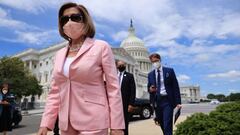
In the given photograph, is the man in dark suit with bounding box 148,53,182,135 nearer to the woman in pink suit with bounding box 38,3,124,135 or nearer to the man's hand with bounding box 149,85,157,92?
the man's hand with bounding box 149,85,157,92

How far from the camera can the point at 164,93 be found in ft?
23.3

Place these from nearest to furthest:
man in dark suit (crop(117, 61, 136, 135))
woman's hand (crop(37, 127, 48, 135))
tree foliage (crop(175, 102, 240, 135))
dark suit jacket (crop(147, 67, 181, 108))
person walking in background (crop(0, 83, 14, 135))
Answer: woman's hand (crop(37, 127, 48, 135)) < tree foliage (crop(175, 102, 240, 135)) < dark suit jacket (crop(147, 67, 181, 108)) < man in dark suit (crop(117, 61, 136, 135)) < person walking in background (crop(0, 83, 14, 135))

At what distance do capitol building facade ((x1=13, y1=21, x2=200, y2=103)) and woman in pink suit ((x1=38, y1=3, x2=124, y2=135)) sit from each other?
74.6m

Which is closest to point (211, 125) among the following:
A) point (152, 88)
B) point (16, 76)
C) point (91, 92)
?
point (152, 88)

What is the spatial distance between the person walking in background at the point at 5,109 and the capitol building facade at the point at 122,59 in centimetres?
6586

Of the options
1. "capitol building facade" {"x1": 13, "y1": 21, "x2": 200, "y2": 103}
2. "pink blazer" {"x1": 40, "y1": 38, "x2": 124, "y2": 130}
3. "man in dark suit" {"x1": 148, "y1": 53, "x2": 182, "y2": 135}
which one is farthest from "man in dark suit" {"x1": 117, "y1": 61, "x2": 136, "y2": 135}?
"capitol building facade" {"x1": 13, "y1": 21, "x2": 200, "y2": 103}

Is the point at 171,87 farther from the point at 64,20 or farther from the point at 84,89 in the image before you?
the point at 84,89

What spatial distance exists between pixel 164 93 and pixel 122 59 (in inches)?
3898

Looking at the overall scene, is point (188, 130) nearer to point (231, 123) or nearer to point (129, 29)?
point (231, 123)

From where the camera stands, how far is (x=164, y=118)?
6.89m

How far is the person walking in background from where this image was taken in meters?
10.8

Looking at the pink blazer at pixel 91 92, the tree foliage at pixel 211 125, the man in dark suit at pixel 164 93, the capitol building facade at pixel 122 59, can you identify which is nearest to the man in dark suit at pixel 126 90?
the man in dark suit at pixel 164 93

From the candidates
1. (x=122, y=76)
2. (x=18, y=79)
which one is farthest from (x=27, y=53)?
(x=122, y=76)

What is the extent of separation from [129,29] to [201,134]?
461ft
